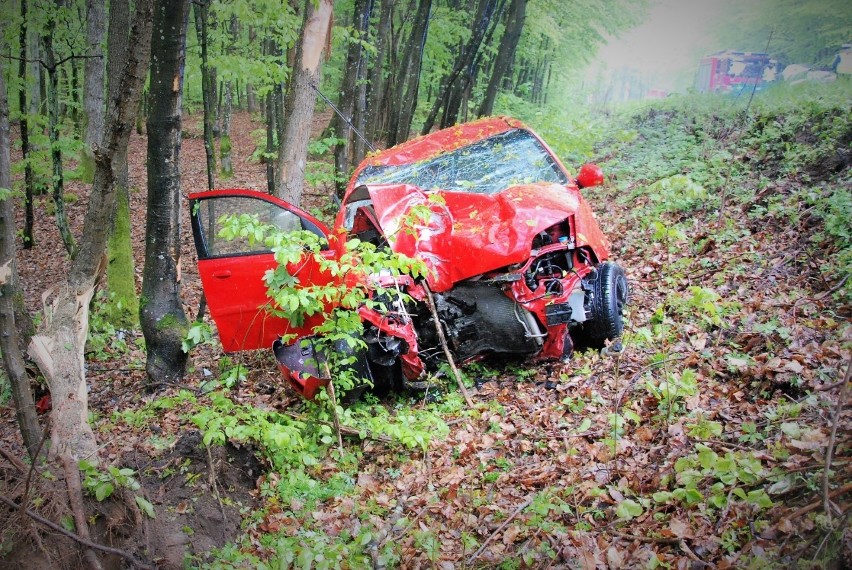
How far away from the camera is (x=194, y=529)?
10.7 feet

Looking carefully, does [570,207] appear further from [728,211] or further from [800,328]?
[728,211]

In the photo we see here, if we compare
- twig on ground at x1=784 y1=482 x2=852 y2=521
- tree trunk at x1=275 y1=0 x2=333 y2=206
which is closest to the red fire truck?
tree trunk at x1=275 y1=0 x2=333 y2=206

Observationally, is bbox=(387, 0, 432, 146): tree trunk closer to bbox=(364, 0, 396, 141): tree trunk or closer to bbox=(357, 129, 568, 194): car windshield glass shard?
bbox=(364, 0, 396, 141): tree trunk

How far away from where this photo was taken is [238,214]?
497 centimetres

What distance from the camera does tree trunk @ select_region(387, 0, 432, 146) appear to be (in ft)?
42.3

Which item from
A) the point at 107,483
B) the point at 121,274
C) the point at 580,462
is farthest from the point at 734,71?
the point at 107,483

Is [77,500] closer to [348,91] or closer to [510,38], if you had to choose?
[348,91]

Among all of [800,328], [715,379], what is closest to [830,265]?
[800,328]

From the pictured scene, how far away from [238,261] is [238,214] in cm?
45

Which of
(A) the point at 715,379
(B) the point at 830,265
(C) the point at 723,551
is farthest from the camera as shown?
(B) the point at 830,265

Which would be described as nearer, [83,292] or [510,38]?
[83,292]

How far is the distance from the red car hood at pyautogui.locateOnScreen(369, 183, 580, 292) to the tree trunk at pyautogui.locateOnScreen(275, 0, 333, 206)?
2423mm

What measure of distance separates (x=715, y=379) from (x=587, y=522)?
69.1 inches

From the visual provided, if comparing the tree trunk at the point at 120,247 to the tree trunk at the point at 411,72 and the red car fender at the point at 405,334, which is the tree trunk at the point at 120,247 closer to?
the red car fender at the point at 405,334
